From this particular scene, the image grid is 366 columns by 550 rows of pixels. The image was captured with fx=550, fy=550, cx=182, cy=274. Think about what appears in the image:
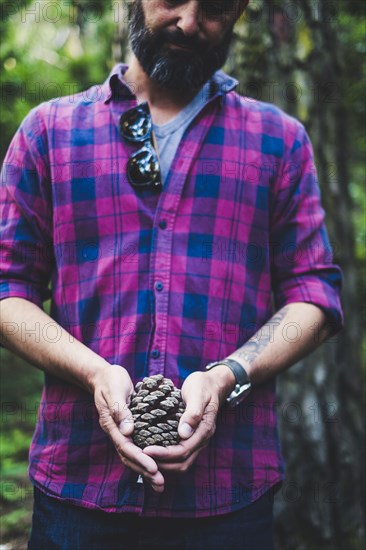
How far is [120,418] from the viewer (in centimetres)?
150

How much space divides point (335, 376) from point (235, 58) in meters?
2.11

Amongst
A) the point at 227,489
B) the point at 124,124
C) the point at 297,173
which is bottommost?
the point at 227,489

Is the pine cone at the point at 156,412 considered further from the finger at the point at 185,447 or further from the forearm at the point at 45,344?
the forearm at the point at 45,344

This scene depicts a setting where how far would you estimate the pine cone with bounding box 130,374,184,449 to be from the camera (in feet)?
4.91

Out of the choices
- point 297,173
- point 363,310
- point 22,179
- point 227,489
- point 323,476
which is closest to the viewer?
point 227,489

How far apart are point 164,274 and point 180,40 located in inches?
33.6

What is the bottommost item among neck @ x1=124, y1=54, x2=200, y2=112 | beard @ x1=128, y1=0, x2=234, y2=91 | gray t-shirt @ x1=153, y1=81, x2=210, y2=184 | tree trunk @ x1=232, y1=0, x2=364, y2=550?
tree trunk @ x1=232, y1=0, x2=364, y2=550

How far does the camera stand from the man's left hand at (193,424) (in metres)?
1.46

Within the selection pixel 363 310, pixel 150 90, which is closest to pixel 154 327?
pixel 150 90

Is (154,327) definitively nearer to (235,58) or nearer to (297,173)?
(297,173)

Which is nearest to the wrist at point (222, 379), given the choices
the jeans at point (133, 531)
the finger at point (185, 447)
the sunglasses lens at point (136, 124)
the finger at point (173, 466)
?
the finger at point (185, 447)

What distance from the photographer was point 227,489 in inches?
69.7

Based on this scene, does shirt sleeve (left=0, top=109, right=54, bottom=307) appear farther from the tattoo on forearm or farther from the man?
the tattoo on forearm

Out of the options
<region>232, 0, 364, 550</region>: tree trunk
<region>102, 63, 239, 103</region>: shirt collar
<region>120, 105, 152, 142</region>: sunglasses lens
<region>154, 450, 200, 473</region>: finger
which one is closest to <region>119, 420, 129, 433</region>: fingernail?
<region>154, 450, 200, 473</region>: finger
